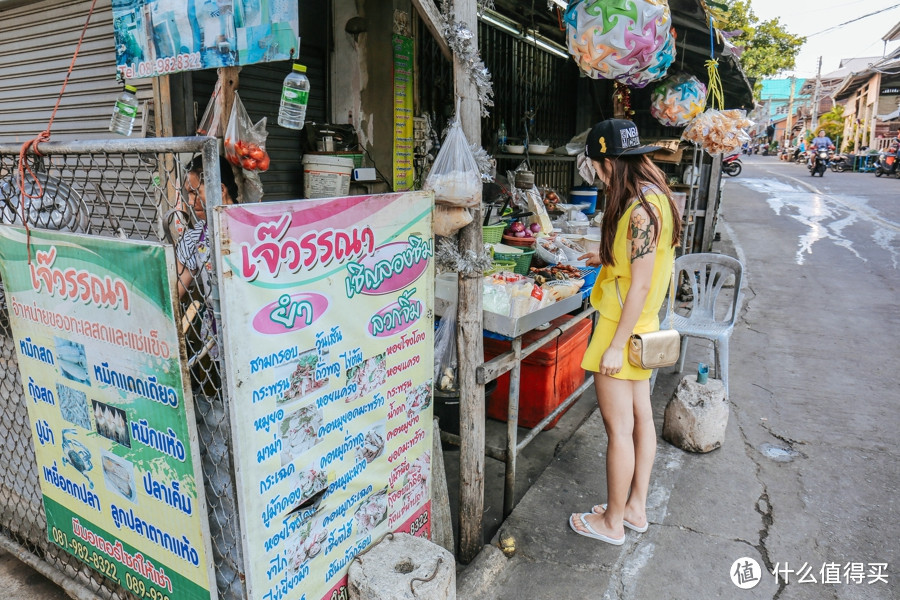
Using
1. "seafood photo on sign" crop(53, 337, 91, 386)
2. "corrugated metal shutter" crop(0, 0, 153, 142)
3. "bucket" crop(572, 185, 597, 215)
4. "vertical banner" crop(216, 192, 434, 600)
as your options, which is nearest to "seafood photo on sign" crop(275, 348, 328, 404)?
"vertical banner" crop(216, 192, 434, 600)

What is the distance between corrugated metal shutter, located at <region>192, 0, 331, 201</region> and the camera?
3785mm

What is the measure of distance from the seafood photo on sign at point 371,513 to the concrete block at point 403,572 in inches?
3.5

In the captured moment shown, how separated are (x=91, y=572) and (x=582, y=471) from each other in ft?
9.14

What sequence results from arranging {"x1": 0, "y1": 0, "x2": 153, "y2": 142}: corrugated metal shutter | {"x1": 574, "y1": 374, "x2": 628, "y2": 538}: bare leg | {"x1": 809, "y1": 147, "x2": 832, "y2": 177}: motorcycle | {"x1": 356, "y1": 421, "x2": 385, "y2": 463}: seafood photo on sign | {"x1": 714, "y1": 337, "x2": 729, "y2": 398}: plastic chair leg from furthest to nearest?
{"x1": 809, "y1": 147, "x2": 832, "y2": 177}: motorcycle
{"x1": 714, "y1": 337, "x2": 729, "y2": 398}: plastic chair leg
{"x1": 0, "y1": 0, "x2": 153, "y2": 142}: corrugated metal shutter
{"x1": 574, "y1": 374, "x2": 628, "y2": 538}: bare leg
{"x1": 356, "y1": 421, "x2": 385, "y2": 463}: seafood photo on sign

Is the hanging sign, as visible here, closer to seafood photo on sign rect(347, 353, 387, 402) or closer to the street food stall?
the street food stall

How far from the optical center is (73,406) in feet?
7.08

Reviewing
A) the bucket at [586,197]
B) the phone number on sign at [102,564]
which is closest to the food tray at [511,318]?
the phone number on sign at [102,564]

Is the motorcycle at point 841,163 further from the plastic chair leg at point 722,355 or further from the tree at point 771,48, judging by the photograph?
the plastic chair leg at point 722,355

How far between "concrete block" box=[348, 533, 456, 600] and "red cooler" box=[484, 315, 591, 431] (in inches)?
71.6

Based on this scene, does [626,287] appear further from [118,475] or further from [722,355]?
[118,475]

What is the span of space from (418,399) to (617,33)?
8.60ft

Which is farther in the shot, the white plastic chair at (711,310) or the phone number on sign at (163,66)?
the white plastic chair at (711,310)

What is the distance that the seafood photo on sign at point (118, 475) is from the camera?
2.04m

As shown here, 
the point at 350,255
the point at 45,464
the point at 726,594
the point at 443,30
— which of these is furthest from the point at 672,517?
the point at 45,464
